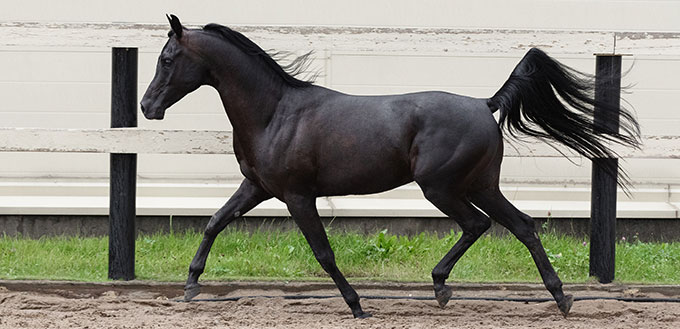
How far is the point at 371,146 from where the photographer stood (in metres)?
5.32

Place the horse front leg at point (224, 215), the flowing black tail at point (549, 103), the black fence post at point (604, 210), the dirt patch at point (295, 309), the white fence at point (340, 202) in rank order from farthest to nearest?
1. the white fence at point (340, 202)
2. the black fence post at point (604, 210)
3. the horse front leg at point (224, 215)
4. the flowing black tail at point (549, 103)
5. the dirt patch at point (295, 309)

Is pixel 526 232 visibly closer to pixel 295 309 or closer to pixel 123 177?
pixel 295 309

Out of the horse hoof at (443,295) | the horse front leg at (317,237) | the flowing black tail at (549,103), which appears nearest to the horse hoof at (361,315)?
the horse front leg at (317,237)

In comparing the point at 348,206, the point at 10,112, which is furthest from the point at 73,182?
the point at 348,206

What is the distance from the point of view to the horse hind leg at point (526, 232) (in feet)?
17.7

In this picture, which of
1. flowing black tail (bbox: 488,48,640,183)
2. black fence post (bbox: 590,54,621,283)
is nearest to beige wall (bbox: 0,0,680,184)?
black fence post (bbox: 590,54,621,283)

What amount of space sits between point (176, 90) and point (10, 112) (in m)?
2.39

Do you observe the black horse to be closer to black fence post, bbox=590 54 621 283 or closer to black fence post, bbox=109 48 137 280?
black fence post, bbox=590 54 621 283

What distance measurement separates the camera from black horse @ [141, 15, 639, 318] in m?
5.27

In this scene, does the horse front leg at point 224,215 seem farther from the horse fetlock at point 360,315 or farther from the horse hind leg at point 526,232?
the horse hind leg at point 526,232

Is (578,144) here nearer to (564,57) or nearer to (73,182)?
(564,57)

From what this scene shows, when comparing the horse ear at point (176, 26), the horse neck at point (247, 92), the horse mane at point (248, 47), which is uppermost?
the horse ear at point (176, 26)

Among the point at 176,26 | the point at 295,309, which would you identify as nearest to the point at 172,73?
the point at 176,26

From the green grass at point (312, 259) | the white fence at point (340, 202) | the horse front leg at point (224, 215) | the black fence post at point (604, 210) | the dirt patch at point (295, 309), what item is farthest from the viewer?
the white fence at point (340, 202)
